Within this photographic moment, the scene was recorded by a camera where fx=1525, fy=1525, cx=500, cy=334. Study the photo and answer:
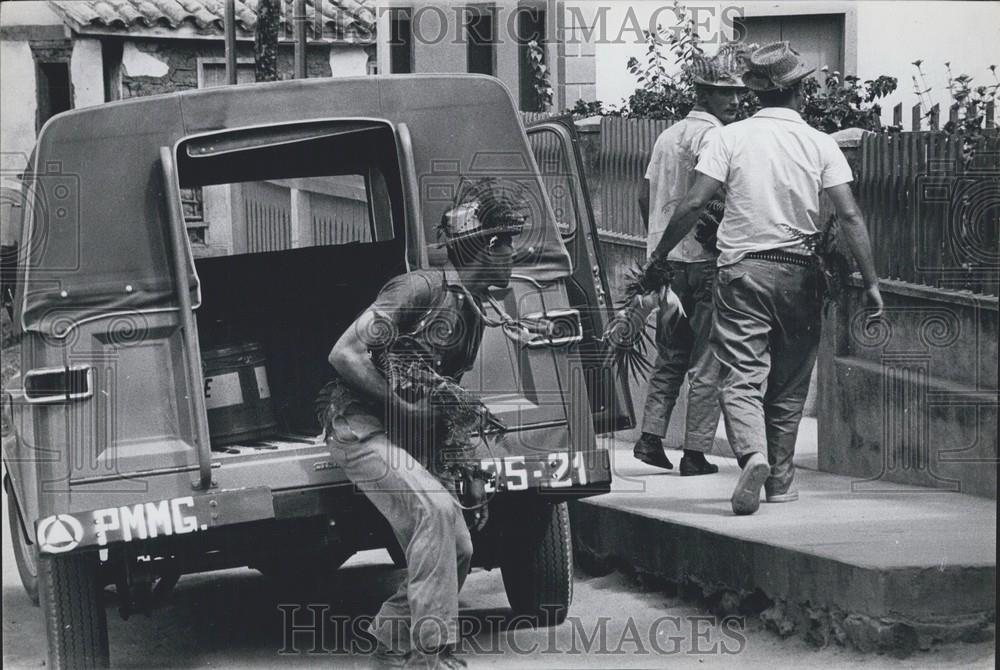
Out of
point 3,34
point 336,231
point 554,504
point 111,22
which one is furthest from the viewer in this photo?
point 3,34

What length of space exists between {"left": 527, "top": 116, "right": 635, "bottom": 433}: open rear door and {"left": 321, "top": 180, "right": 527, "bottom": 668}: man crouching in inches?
26.0

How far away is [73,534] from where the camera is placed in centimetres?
524

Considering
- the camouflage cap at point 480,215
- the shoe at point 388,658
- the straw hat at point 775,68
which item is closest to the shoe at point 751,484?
the camouflage cap at point 480,215

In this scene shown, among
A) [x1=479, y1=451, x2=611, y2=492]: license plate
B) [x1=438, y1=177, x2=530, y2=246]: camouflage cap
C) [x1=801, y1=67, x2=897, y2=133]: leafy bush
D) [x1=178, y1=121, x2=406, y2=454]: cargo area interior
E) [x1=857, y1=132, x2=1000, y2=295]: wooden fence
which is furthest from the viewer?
[x1=801, y1=67, x2=897, y2=133]: leafy bush

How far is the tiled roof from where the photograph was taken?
73.5 feet

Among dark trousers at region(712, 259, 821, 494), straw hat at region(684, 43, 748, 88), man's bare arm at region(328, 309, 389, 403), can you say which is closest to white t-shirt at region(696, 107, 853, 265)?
dark trousers at region(712, 259, 821, 494)

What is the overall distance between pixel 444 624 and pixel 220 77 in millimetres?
19456

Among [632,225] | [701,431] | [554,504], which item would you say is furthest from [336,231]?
[554,504]

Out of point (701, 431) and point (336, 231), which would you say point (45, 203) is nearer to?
point (701, 431)

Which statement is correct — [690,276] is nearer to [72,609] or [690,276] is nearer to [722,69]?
[722,69]

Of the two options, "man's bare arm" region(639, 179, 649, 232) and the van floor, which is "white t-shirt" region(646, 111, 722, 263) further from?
the van floor

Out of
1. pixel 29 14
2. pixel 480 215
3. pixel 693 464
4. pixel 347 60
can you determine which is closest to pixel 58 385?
pixel 480 215

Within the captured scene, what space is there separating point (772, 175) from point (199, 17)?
695 inches

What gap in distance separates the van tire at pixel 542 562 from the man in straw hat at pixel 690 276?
1335 mm
